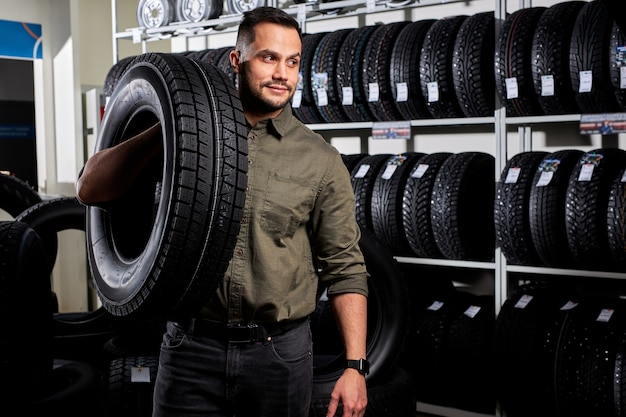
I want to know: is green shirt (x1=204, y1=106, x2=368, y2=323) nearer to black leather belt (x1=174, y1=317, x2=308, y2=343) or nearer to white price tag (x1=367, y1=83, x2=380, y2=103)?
black leather belt (x1=174, y1=317, x2=308, y2=343)

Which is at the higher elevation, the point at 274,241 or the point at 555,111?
the point at 555,111

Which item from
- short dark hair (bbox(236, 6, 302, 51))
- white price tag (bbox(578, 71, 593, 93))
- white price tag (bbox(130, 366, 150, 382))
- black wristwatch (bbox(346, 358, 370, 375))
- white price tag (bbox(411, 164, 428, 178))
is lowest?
white price tag (bbox(130, 366, 150, 382))

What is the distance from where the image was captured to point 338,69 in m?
5.11

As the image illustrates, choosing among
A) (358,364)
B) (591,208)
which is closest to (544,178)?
(591,208)

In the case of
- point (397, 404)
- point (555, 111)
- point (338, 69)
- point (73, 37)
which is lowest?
point (397, 404)

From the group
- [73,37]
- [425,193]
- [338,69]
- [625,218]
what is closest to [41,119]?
[73,37]

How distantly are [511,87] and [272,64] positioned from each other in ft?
8.08

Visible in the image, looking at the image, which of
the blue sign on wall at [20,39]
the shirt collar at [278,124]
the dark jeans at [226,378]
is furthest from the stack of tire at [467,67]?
the blue sign on wall at [20,39]

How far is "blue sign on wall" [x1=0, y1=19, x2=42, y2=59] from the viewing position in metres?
8.08

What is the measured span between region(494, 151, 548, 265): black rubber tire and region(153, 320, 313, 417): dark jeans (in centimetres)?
236

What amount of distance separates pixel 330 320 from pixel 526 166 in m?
1.54

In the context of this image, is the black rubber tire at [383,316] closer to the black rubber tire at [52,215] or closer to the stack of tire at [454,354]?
the stack of tire at [454,354]

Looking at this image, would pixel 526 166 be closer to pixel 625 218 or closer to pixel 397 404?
pixel 625 218

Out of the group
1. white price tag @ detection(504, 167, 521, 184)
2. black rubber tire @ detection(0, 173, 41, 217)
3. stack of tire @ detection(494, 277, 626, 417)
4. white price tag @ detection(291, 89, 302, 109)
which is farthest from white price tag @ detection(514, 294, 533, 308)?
black rubber tire @ detection(0, 173, 41, 217)
